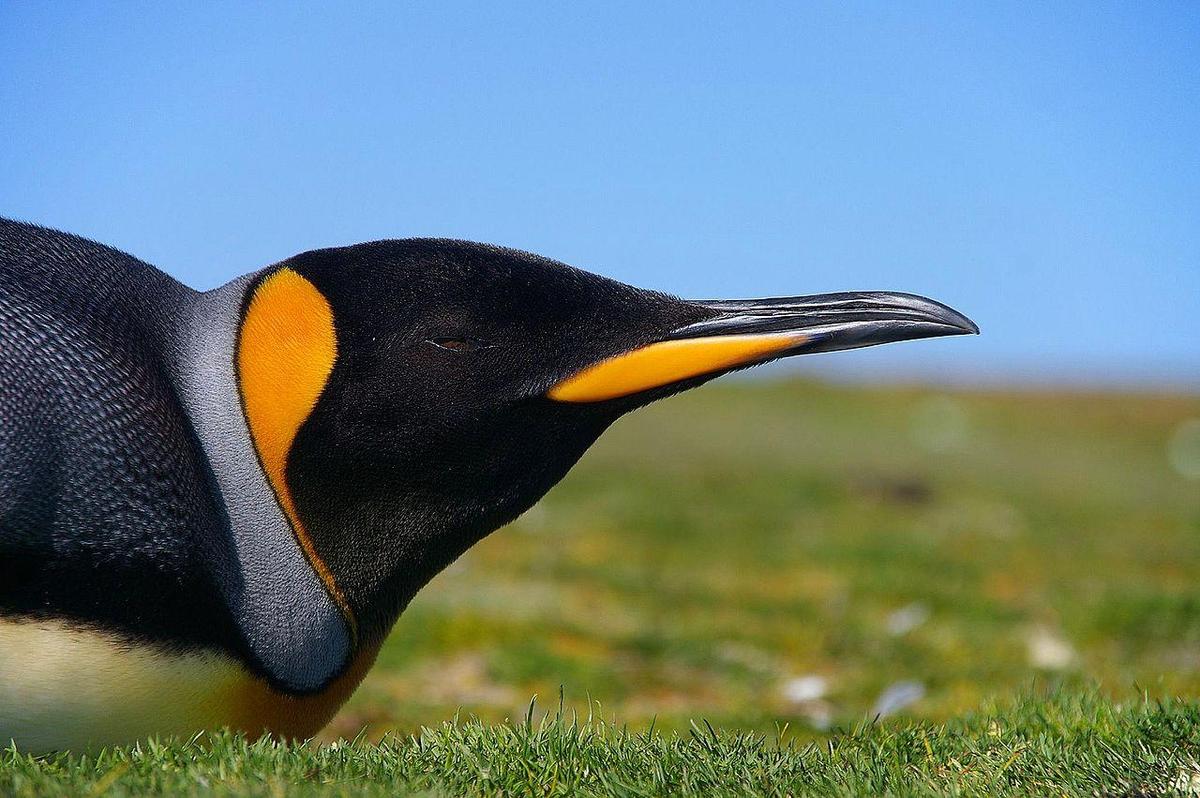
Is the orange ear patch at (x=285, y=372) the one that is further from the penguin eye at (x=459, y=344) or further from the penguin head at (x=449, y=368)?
the penguin eye at (x=459, y=344)

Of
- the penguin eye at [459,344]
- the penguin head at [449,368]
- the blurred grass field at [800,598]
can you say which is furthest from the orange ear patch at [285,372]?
the blurred grass field at [800,598]

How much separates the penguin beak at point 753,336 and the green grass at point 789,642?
0.98 metres

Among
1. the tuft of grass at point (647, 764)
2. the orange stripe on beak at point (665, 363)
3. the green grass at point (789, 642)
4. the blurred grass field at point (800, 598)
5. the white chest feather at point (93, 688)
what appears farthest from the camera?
the blurred grass field at point (800, 598)

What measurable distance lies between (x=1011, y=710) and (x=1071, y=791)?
0.97 m

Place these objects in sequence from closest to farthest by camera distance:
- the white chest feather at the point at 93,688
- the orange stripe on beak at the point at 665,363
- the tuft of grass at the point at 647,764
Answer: the tuft of grass at the point at 647,764
the white chest feather at the point at 93,688
the orange stripe on beak at the point at 665,363

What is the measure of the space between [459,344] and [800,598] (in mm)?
7301

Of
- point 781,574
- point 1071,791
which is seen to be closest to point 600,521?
point 781,574

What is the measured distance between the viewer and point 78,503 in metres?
3.18

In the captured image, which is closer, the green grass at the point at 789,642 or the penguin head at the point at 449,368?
the green grass at the point at 789,642

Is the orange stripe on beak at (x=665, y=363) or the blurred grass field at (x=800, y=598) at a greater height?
the orange stripe on beak at (x=665, y=363)

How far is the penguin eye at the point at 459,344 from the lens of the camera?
354 cm

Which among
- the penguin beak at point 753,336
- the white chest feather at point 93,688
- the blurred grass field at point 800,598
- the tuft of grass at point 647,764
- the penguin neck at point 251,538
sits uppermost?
the penguin beak at point 753,336

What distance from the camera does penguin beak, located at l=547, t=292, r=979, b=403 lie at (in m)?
3.47

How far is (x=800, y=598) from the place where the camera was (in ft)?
34.0
